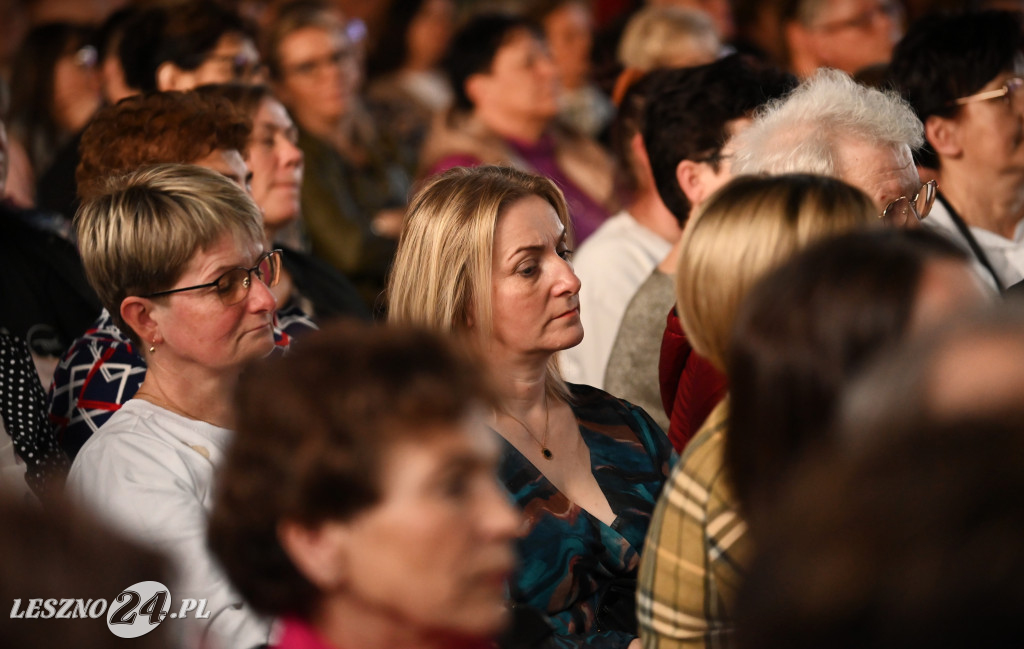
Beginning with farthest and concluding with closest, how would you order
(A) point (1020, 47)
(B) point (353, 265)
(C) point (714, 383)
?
(B) point (353, 265) < (A) point (1020, 47) < (C) point (714, 383)

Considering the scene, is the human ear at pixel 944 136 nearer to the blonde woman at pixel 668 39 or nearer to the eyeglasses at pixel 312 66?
the blonde woman at pixel 668 39

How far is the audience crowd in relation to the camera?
0.91m

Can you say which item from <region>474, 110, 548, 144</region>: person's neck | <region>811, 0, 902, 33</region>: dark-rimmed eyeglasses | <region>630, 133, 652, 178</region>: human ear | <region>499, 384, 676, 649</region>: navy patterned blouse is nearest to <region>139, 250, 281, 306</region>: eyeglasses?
<region>499, 384, 676, 649</region>: navy patterned blouse

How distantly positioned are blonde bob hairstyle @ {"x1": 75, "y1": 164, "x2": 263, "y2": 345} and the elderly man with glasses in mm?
1806

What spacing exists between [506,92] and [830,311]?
381 centimetres

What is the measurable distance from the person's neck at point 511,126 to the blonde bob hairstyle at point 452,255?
274 cm

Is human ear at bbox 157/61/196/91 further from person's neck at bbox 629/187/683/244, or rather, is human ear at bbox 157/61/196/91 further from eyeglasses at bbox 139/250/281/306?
eyeglasses at bbox 139/250/281/306

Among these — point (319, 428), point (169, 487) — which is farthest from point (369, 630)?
point (169, 487)

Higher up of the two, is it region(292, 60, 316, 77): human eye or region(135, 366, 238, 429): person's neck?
region(292, 60, 316, 77): human eye

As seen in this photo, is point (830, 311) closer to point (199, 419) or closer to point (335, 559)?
point (335, 559)

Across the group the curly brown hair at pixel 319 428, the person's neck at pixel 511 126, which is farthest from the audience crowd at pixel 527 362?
the person's neck at pixel 511 126

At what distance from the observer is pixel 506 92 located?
4859mm

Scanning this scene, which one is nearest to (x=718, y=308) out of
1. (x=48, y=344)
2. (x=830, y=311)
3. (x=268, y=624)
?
(x=830, y=311)

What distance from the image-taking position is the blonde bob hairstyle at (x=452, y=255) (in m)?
2.09
